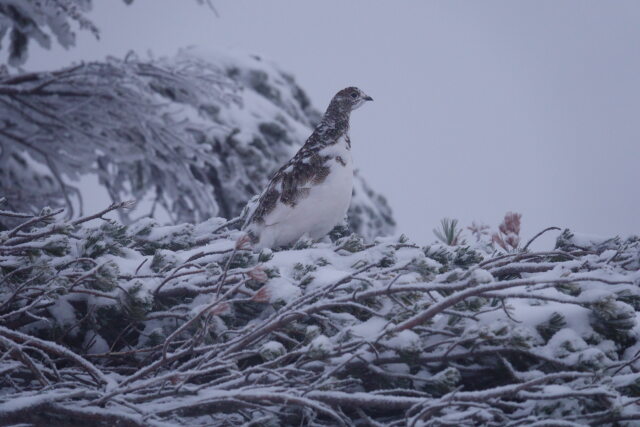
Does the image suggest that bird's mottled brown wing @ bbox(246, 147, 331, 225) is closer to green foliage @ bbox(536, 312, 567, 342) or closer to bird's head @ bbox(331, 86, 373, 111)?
bird's head @ bbox(331, 86, 373, 111)

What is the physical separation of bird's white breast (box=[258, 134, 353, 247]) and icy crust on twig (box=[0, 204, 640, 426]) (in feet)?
3.44

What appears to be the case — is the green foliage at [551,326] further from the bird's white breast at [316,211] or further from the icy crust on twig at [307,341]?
the bird's white breast at [316,211]

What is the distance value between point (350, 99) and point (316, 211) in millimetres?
837

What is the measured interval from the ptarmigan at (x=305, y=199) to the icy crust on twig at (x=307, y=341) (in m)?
1.06

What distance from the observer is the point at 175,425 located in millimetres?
1844

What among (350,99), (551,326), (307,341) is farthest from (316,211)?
(551,326)

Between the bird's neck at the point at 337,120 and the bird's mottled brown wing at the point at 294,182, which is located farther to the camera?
the bird's neck at the point at 337,120

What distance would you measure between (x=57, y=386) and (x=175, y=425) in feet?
1.39

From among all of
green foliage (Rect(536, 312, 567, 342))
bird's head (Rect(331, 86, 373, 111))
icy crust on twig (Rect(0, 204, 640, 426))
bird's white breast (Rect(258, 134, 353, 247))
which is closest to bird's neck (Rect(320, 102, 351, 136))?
bird's head (Rect(331, 86, 373, 111))

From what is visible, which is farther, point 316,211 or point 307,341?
point 316,211

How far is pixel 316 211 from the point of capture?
357cm

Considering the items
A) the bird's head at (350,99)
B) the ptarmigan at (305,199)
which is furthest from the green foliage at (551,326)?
the bird's head at (350,99)

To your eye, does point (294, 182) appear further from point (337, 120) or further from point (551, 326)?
point (551, 326)

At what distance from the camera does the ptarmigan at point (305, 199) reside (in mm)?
3572
